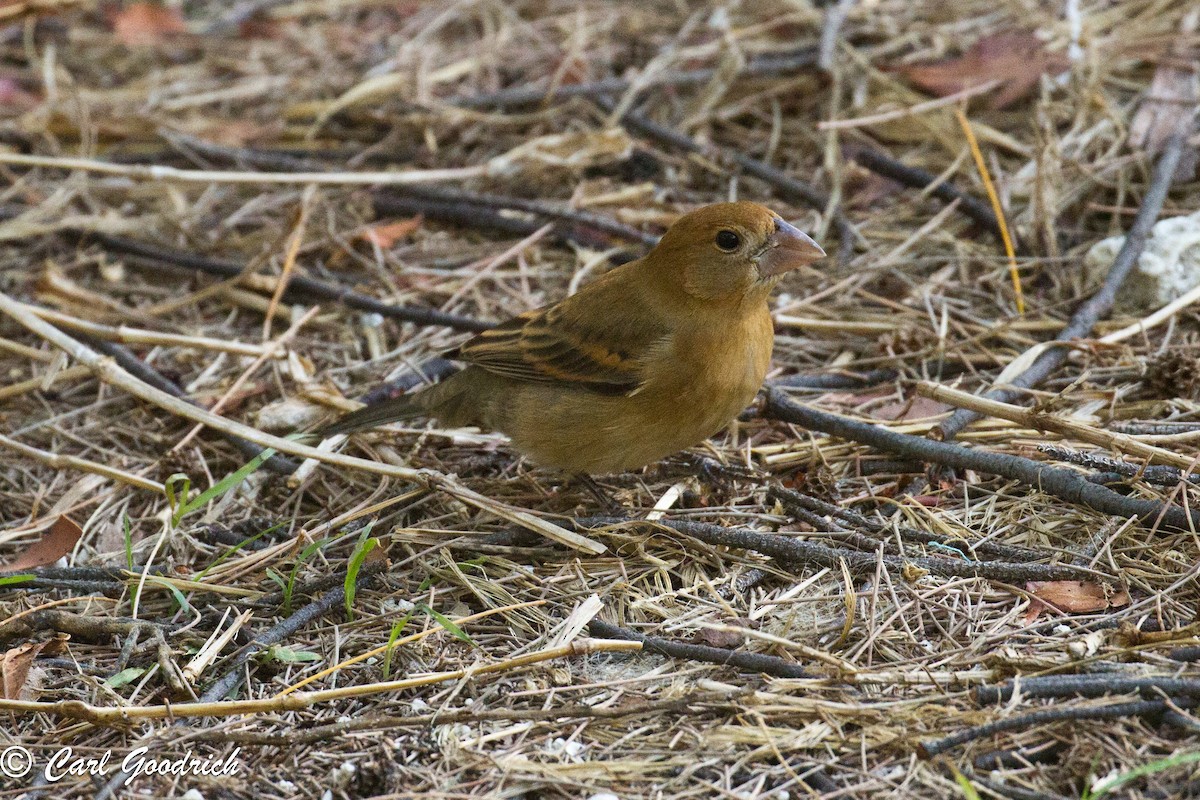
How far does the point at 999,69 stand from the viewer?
6086 millimetres

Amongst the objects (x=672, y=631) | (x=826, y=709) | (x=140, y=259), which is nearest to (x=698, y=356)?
(x=672, y=631)

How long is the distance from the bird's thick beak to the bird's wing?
41cm

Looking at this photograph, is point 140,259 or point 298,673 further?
point 140,259

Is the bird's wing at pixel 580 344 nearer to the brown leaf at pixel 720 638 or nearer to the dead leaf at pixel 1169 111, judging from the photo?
the brown leaf at pixel 720 638

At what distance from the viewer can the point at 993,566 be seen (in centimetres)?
353

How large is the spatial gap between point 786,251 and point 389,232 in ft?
7.97

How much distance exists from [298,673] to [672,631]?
1056 millimetres

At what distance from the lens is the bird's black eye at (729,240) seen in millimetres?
4180

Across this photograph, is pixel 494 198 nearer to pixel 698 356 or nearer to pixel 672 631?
pixel 698 356

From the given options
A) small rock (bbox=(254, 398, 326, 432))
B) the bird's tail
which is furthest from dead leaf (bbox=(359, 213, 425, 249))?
the bird's tail

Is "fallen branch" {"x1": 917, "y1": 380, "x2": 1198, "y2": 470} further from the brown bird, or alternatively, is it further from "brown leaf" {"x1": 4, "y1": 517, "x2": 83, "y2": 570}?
"brown leaf" {"x1": 4, "y1": 517, "x2": 83, "y2": 570}

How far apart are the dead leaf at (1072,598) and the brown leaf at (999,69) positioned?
128 inches

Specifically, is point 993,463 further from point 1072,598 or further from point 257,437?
point 257,437

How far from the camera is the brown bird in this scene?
4082mm
